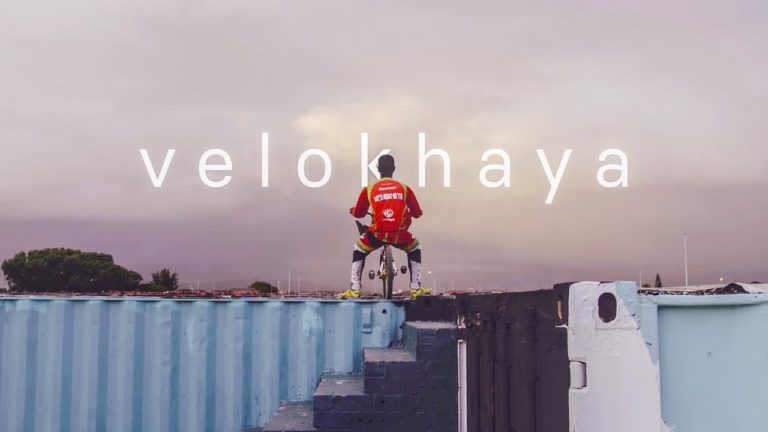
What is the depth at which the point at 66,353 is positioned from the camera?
793 cm

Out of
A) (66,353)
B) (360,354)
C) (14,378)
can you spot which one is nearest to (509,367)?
(360,354)

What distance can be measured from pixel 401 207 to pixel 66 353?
406 centimetres

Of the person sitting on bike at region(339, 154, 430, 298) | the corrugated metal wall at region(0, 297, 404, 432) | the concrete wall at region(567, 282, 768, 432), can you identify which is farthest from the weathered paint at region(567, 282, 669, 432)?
the person sitting on bike at region(339, 154, 430, 298)

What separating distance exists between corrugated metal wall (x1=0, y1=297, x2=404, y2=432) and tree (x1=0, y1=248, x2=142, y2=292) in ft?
127

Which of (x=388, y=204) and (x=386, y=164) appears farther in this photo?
(x=386, y=164)

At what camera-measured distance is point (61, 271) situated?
149ft

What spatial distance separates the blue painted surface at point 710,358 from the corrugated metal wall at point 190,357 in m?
5.25

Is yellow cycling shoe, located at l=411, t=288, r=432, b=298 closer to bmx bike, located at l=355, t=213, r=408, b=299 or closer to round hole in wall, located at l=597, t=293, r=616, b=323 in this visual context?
bmx bike, located at l=355, t=213, r=408, b=299

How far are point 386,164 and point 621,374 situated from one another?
5.88 metres

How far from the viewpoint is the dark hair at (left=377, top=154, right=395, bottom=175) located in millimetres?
8273

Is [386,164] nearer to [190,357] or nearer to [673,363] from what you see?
[190,357]

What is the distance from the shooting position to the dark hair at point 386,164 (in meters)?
8.27

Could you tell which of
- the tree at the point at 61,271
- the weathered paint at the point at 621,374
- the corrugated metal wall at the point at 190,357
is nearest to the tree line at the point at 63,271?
the tree at the point at 61,271

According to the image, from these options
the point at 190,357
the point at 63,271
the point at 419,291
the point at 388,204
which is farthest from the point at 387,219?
the point at 63,271
